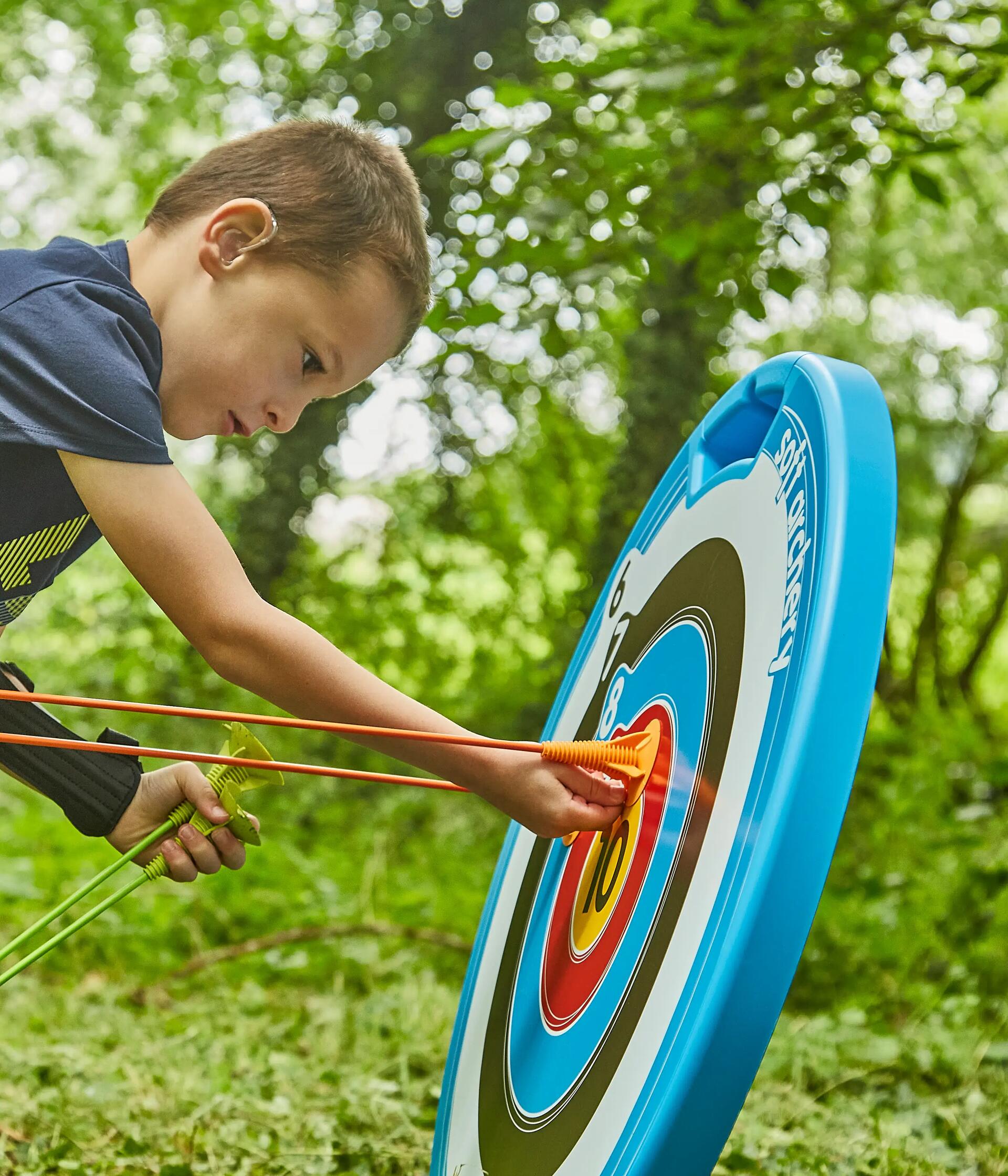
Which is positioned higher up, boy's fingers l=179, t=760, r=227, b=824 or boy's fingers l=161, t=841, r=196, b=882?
boy's fingers l=179, t=760, r=227, b=824

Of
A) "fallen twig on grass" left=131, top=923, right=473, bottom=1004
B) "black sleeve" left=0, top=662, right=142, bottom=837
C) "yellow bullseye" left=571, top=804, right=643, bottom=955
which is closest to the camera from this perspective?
"yellow bullseye" left=571, top=804, right=643, bottom=955

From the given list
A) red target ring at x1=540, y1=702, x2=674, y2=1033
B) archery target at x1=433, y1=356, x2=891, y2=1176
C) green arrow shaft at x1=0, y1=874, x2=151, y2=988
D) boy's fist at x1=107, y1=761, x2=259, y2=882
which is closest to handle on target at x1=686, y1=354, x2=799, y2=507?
archery target at x1=433, y1=356, x2=891, y2=1176

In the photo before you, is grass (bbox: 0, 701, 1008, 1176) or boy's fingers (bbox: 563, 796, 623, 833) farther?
grass (bbox: 0, 701, 1008, 1176)

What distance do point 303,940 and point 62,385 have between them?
1905 millimetres

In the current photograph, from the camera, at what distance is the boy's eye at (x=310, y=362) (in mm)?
1162

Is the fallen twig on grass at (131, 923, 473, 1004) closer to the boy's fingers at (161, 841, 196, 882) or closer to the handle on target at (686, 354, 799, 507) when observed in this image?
the boy's fingers at (161, 841, 196, 882)

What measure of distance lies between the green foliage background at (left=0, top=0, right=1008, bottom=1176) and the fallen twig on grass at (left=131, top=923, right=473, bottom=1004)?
0.08 feet

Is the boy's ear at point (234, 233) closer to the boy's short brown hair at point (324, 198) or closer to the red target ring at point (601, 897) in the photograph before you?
the boy's short brown hair at point (324, 198)

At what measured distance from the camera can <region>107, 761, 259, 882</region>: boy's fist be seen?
1211mm

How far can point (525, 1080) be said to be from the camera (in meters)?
1.18

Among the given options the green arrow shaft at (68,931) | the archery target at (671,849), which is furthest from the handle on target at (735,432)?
the green arrow shaft at (68,931)

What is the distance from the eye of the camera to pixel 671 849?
38.9 inches

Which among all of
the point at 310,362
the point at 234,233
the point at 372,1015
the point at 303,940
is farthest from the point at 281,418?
A: the point at 303,940

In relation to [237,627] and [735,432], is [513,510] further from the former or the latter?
[237,627]
